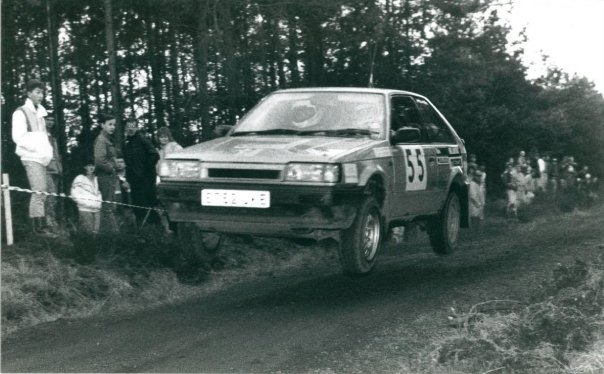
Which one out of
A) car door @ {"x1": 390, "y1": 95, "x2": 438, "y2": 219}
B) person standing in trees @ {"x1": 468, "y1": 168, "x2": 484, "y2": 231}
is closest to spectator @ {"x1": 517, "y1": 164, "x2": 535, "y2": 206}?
person standing in trees @ {"x1": 468, "y1": 168, "x2": 484, "y2": 231}

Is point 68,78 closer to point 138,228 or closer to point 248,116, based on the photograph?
point 138,228

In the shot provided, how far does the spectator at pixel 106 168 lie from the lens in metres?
11.2

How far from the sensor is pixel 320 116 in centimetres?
866

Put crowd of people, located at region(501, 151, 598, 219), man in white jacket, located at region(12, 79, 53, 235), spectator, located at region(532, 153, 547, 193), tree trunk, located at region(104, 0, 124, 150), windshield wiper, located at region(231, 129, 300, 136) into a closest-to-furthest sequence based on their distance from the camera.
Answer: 1. windshield wiper, located at region(231, 129, 300, 136)
2. man in white jacket, located at region(12, 79, 53, 235)
3. tree trunk, located at region(104, 0, 124, 150)
4. crowd of people, located at region(501, 151, 598, 219)
5. spectator, located at region(532, 153, 547, 193)

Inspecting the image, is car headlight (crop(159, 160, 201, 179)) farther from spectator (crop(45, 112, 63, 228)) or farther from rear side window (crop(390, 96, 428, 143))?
spectator (crop(45, 112, 63, 228))

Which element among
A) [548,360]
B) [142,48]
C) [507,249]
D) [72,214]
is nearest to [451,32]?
[142,48]

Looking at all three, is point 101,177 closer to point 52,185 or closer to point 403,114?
point 52,185

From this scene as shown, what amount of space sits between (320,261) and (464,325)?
222 inches

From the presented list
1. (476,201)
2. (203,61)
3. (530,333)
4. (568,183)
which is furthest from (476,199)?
(568,183)

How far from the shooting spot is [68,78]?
745 inches

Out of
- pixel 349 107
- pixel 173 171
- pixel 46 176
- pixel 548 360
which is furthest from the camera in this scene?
pixel 46 176

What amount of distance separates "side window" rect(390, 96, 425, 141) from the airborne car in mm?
23

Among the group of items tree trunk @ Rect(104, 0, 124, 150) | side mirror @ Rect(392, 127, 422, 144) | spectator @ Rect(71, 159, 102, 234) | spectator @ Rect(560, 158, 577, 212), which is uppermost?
tree trunk @ Rect(104, 0, 124, 150)

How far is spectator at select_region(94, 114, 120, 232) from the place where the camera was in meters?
11.2
